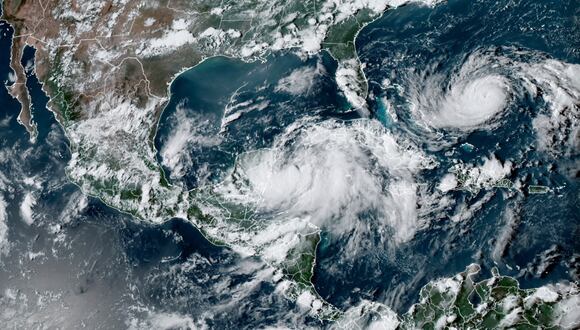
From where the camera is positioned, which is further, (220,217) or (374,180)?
(220,217)

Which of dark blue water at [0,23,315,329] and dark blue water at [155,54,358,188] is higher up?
dark blue water at [155,54,358,188]

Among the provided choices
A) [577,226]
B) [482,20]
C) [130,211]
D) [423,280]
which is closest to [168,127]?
[130,211]

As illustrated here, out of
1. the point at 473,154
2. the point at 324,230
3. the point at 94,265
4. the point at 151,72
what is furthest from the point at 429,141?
the point at 94,265

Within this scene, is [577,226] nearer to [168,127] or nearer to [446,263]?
[446,263]

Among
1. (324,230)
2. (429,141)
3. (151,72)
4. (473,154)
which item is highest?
(151,72)

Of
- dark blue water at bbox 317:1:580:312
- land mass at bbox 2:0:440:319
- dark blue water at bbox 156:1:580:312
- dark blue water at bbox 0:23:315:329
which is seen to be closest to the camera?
dark blue water at bbox 317:1:580:312

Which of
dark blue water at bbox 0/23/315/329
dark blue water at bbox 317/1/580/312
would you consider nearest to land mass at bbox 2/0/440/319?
dark blue water at bbox 0/23/315/329

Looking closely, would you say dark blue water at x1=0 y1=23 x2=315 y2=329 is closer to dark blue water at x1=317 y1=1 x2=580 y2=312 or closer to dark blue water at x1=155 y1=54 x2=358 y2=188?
dark blue water at x1=155 y1=54 x2=358 y2=188

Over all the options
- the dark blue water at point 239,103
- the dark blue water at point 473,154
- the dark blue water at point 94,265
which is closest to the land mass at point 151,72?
the dark blue water at point 239,103

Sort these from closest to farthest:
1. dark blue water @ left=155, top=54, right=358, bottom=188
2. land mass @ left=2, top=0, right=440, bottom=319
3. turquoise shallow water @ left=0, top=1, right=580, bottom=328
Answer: turquoise shallow water @ left=0, top=1, right=580, bottom=328 < land mass @ left=2, top=0, right=440, bottom=319 < dark blue water @ left=155, top=54, right=358, bottom=188

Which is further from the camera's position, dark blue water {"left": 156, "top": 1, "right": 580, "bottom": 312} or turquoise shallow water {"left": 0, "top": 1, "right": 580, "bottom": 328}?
turquoise shallow water {"left": 0, "top": 1, "right": 580, "bottom": 328}

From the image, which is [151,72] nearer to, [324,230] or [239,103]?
[239,103]
